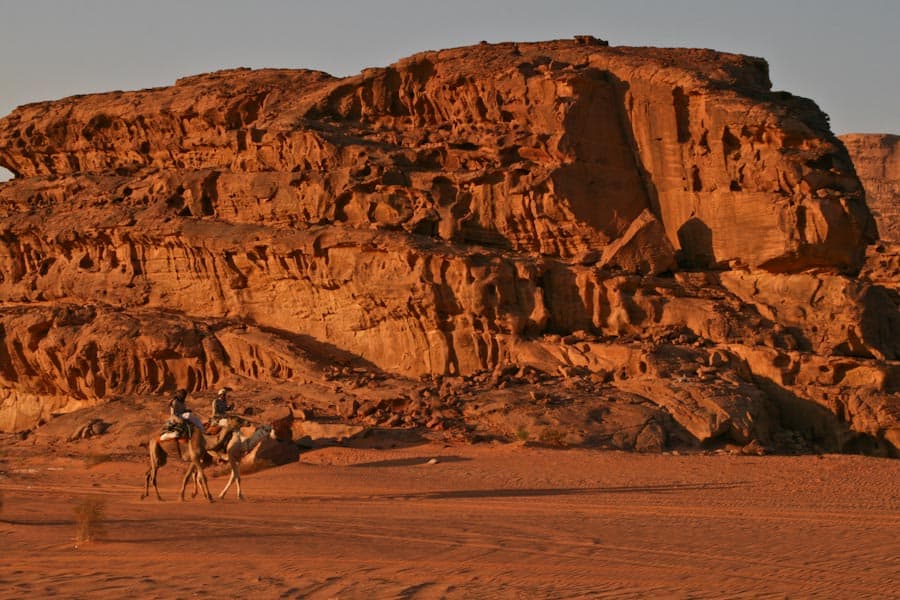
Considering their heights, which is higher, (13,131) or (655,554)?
(13,131)

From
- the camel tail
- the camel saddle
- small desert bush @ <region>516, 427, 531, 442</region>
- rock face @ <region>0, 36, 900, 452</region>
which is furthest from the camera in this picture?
rock face @ <region>0, 36, 900, 452</region>

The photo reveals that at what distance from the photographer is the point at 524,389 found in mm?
25234

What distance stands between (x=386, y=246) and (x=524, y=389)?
211 inches

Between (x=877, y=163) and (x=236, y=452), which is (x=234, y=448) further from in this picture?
(x=877, y=163)

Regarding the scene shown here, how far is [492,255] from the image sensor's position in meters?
28.2

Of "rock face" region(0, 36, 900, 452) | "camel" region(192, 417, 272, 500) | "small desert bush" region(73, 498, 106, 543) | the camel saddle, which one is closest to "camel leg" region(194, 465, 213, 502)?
"camel" region(192, 417, 272, 500)

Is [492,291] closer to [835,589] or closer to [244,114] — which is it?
[244,114]

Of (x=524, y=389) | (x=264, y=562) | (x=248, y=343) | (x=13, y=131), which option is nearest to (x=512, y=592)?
(x=264, y=562)

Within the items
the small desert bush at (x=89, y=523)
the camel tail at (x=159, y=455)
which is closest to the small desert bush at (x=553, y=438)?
the camel tail at (x=159, y=455)

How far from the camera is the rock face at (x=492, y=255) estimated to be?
84.9ft

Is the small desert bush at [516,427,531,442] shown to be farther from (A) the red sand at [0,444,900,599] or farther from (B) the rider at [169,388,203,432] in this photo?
(B) the rider at [169,388,203,432]

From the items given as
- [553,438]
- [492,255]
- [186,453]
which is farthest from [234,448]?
[492,255]

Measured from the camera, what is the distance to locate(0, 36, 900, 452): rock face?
84.9ft

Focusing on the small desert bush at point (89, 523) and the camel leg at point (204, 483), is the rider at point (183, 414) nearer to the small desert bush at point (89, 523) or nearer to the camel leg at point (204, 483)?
the camel leg at point (204, 483)
